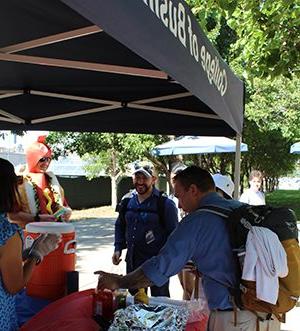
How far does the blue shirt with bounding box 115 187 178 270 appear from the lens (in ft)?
14.6

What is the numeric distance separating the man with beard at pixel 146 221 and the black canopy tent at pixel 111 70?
595mm

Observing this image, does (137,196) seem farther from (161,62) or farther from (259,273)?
(161,62)

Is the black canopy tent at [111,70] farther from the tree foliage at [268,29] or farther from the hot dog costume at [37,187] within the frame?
the tree foliage at [268,29]

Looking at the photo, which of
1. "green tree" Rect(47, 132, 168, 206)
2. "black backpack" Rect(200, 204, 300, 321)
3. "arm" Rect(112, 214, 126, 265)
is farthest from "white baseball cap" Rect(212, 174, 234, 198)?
"green tree" Rect(47, 132, 168, 206)

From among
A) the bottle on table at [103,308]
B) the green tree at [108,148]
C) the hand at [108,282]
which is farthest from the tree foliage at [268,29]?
the green tree at [108,148]

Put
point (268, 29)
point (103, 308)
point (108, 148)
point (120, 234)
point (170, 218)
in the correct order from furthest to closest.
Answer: point (108, 148)
point (268, 29)
point (120, 234)
point (170, 218)
point (103, 308)

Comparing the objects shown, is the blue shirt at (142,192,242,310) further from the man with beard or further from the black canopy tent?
the man with beard

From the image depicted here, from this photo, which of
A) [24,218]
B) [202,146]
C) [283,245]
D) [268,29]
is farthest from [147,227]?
[202,146]

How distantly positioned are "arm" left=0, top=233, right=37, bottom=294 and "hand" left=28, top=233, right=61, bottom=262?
0.16 m

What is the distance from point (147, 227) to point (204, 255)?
6.48ft

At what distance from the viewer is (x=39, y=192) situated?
3734 mm

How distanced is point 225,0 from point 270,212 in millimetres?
4053

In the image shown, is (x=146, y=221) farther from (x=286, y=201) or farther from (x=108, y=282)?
(x=286, y=201)

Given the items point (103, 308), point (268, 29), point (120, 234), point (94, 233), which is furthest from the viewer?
point (94, 233)
